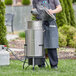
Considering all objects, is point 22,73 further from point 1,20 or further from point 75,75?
point 1,20

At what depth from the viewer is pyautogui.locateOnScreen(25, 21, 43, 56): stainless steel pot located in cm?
599

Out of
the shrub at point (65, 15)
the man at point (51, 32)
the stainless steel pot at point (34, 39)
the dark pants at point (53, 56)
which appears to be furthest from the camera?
the shrub at point (65, 15)

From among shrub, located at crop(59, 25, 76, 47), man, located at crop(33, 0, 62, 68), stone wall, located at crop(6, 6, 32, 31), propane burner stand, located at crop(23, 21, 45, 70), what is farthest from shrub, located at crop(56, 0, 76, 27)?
propane burner stand, located at crop(23, 21, 45, 70)

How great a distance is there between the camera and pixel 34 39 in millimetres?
5996

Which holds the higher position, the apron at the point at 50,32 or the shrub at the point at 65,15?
the shrub at the point at 65,15

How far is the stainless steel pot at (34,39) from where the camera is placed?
5992mm

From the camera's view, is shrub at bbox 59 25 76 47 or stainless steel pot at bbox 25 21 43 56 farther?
shrub at bbox 59 25 76 47

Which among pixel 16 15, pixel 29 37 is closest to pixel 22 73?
pixel 29 37

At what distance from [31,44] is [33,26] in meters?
0.33

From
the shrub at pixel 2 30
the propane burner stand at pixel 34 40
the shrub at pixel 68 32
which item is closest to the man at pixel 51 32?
the propane burner stand at pixel 34 40

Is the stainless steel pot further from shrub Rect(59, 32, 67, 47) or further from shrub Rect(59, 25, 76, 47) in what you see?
shrub Rect(59, 25, 76, 47)

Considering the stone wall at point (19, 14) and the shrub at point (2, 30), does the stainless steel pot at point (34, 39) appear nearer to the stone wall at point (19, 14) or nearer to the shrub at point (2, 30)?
the shrub at point (2, 30)

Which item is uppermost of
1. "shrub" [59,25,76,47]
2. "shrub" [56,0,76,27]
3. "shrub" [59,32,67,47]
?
"shrub" [56,0,76,27]

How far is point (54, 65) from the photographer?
639 centimetres
